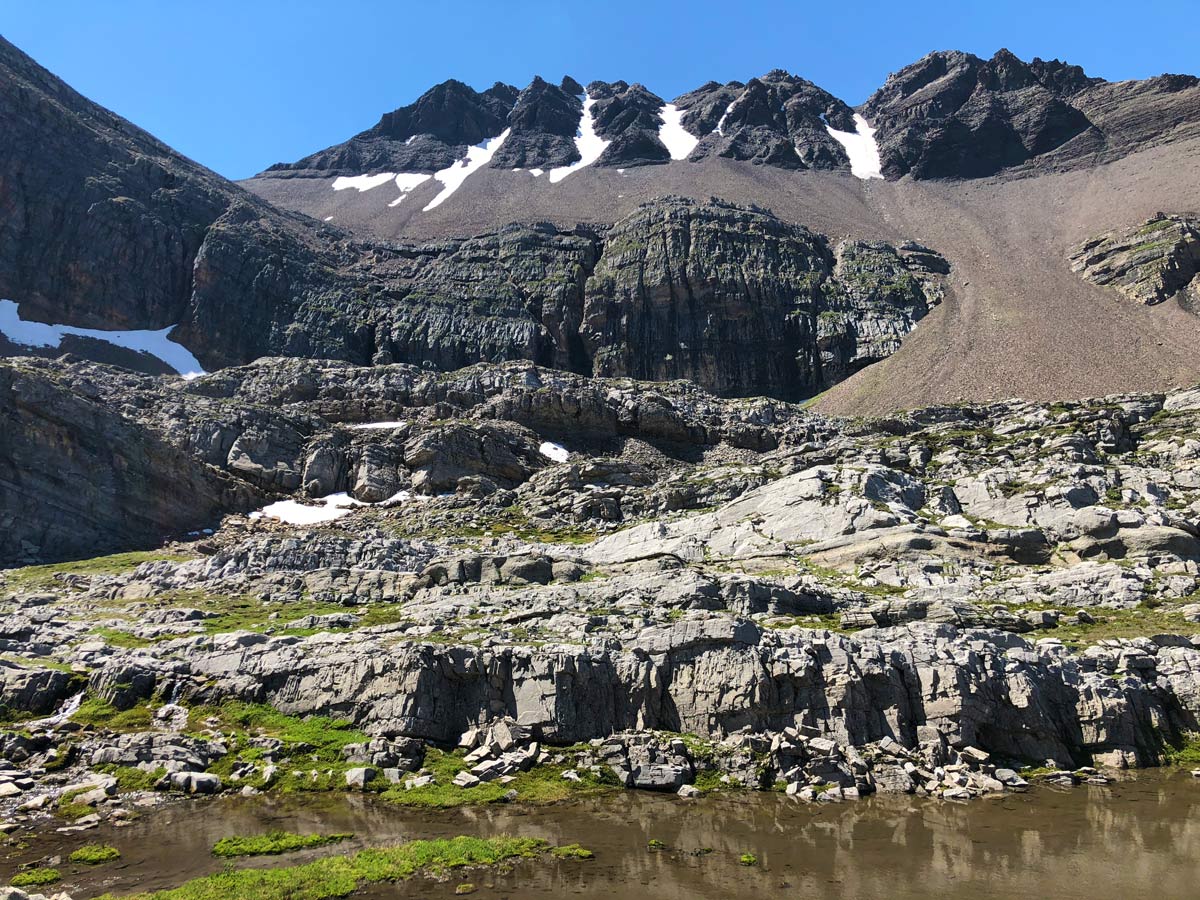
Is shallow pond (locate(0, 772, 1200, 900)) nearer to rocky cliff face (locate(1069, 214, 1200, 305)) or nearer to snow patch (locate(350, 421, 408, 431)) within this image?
snow patch (locate(350, 421, 408, 431))

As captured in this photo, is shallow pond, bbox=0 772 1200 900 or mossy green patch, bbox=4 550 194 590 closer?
shallow pond, bbox=0 772 1200 900

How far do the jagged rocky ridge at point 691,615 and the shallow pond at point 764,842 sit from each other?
1925mm

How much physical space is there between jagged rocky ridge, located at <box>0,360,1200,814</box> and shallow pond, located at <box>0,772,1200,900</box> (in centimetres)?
192

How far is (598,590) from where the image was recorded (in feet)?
135

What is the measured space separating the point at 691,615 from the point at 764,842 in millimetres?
14426

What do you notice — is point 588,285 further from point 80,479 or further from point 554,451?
point 80,479

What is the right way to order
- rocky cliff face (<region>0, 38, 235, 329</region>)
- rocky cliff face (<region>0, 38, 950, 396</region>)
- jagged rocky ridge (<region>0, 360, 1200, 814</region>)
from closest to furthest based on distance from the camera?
jagged rocky ridge (<region>0, 360, 1200, 814</region>), rocky cliff face (<region>0, 38, 235, 329</region>), rocky cliff face (<region>0, 38, 950, 396</region>)

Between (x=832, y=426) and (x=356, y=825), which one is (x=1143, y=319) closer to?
(x=832, y=426)

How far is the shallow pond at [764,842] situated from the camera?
16734mm

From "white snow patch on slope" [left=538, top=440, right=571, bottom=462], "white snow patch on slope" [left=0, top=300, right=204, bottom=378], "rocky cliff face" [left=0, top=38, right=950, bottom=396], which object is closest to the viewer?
"white snow patch on slope" [left=538, top=440, right=571, bottom=462]

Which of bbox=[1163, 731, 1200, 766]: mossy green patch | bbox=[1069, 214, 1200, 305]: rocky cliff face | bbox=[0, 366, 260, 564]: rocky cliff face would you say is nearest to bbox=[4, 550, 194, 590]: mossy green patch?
bbox=[0, 366, 260, 564]: rocky cliff face

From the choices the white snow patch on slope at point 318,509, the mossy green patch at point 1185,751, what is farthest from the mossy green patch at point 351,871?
the white snow patch on slope at point 318,509

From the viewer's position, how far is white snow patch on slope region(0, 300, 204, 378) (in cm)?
11578

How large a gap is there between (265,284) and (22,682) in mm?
120730
